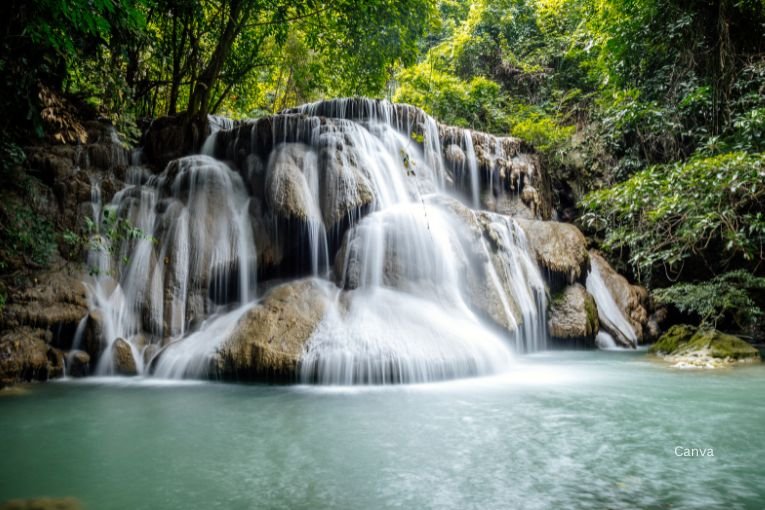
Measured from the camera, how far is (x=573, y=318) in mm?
8984

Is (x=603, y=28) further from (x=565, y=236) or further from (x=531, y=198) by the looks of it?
(x=565, y=236)

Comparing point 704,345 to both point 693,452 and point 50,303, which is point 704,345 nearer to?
point 693,452

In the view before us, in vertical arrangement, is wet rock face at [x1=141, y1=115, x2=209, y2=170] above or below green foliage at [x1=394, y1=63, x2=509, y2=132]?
below

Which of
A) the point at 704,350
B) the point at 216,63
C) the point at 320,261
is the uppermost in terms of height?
the point at 216,63

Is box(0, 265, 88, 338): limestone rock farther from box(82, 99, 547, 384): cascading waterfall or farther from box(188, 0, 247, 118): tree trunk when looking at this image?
box(188, 0, 247, 118): tree trunk

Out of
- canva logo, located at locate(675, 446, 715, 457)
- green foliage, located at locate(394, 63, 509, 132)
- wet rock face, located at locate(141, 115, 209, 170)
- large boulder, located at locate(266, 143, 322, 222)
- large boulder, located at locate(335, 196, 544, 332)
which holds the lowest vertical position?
canva logo, located at locate(675, 446, 715, 457)

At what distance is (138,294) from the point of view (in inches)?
287

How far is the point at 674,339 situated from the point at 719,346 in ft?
2.56

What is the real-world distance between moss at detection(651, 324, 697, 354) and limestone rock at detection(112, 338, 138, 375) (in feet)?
27.4

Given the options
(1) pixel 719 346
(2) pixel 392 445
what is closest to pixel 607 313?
(1) pixel 719 346

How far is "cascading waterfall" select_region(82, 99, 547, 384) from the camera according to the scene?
6.18 meters

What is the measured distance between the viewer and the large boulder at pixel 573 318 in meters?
8.91

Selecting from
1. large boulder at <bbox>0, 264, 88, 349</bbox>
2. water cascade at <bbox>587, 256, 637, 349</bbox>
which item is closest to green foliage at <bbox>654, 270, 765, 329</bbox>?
water cascade at <bbox>587, 256, 637, 349</bbox>

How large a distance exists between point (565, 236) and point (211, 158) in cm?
723
